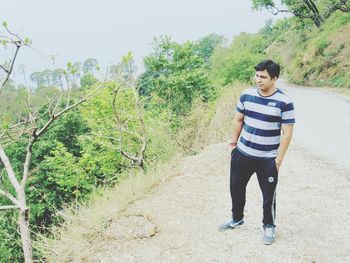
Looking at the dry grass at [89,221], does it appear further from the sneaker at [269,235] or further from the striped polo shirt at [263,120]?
the striped polo shirt at [263,120]

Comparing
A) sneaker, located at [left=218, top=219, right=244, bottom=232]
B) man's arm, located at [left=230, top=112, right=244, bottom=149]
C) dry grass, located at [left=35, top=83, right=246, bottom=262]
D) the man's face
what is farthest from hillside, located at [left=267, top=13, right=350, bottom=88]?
the man's face

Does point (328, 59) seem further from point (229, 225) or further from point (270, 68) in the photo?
point (270, 68)

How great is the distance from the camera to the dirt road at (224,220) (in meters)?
4.77

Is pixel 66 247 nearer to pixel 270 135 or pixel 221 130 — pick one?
pixel 270 135

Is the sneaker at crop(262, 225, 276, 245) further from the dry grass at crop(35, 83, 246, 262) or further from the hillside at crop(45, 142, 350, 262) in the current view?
the dry grass at crop(35, 83, 246, 262)

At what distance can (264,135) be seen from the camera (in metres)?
4.43


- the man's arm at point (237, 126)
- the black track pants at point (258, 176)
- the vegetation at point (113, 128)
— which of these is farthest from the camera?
the vegetation at point (113, 128)

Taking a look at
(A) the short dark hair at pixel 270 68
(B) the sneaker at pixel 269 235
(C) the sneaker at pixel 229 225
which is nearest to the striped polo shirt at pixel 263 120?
(A) the short dark hair at pixel 270 68

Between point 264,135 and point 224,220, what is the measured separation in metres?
1.86

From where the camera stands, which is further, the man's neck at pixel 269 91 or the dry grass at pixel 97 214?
the dry grass at pixel 97 214

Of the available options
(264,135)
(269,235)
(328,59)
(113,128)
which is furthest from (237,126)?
(328,59)

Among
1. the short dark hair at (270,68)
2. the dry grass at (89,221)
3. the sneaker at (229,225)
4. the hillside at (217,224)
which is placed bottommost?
the dry grass at (89,221)

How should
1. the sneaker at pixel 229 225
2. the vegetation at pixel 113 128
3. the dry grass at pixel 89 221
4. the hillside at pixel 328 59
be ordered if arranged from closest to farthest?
the sneaker at pixel 229 225 < the dry grass at pixel 89 221 < the vegetation at pixel 113 128 < the hillside at pixel 328 59

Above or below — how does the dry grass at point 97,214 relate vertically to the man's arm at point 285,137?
below
